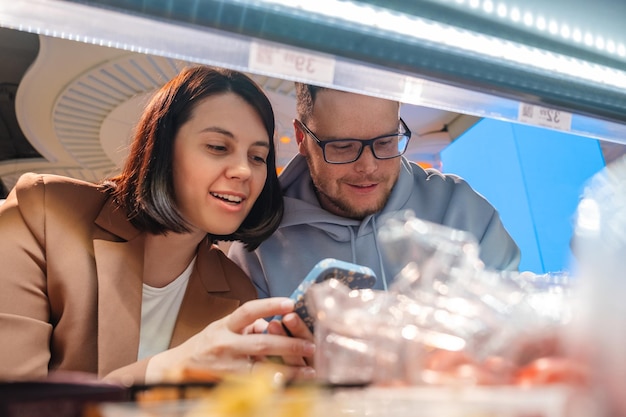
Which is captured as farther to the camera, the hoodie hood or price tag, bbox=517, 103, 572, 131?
the hoodie hood

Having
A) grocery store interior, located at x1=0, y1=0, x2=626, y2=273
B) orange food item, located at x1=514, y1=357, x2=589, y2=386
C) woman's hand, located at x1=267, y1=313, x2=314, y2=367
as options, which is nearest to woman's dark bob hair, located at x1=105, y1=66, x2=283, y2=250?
grocery store interior, located at x1=0, y1=0, x2=626, y2=273

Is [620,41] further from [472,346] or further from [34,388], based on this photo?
[34,388]

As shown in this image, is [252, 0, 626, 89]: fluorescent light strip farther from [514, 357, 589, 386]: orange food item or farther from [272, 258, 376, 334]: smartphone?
[514, 357, 589, 386]: orange food item

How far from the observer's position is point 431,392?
479 mm

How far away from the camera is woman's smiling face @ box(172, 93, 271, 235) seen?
1400 mm

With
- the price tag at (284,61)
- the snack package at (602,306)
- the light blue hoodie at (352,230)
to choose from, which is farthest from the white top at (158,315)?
the snack package at (602,306)

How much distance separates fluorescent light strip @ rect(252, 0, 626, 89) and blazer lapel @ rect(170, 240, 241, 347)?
924mm

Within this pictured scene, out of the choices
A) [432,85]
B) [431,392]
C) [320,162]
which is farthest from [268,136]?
[431,392]

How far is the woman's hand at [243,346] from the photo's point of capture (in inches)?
32.5

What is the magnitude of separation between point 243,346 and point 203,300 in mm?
626

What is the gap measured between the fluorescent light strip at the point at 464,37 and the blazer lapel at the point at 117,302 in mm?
851

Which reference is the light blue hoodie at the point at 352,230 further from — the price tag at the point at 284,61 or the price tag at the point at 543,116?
the price tag at the point at 284,61

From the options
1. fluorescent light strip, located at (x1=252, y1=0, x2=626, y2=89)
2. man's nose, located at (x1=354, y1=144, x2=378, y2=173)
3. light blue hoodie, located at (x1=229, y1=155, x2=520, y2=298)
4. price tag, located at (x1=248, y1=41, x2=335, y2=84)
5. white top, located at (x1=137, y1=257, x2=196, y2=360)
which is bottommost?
white top, located at (x1=137, y1=257, x2=196, y2=360)

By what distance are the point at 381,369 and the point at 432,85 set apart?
563 millimetres
